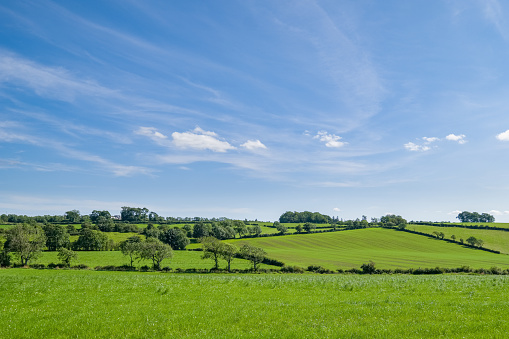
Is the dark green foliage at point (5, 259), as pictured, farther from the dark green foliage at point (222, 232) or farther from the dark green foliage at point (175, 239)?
the dark green foliage at point (222, 232)

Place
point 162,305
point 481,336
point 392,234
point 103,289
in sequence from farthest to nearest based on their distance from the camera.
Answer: point 392,234 → point 103,289 → point 162,305 → point 481,336

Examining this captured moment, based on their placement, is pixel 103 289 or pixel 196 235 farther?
pixel 196 235

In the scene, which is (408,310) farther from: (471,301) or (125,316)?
(125,316)

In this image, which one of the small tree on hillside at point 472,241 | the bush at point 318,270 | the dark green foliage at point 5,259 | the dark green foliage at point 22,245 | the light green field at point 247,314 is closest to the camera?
the light green field at point 247,314

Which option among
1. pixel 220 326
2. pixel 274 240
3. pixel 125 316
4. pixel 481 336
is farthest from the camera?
pixel 274 240

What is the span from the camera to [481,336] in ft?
32.0

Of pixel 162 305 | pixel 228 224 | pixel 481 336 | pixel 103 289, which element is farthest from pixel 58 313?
pixel 228 224

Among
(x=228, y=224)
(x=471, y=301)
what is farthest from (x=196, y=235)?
(x=471, y=301)

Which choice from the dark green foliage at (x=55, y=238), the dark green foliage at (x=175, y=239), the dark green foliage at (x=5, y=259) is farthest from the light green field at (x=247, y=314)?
the dark green foliage at (x=55, y=238)

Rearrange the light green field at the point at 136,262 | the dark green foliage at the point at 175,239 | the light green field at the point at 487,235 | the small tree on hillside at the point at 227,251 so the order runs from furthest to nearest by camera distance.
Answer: the light green field at the point at 487,235 → the dark green foliage at the point at 175,239 → the light green field at the point at 136,262 → the small tree on hillside at the point at 227,251

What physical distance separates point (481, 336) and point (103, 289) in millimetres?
20570

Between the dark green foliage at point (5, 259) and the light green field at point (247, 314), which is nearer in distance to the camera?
the light green field at point (247, 314)

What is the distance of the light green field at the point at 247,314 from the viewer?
35.2 feet

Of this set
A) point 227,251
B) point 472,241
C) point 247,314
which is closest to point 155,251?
point 227,251
